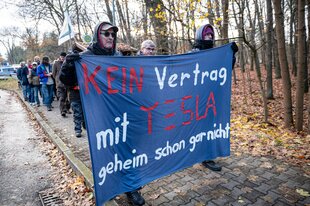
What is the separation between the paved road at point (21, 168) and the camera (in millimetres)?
3811

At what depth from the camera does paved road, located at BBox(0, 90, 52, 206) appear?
12.5 feet

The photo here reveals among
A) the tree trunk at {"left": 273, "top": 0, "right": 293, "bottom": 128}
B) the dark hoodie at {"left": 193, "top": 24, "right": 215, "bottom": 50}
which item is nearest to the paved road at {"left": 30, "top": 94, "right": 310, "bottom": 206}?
the dark hoodie at {"left": 193, "top": 24, "right": 215, "bottom": 50}

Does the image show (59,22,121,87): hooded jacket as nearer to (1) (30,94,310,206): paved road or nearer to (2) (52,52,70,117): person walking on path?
(1) (30,94,310,206): paved road

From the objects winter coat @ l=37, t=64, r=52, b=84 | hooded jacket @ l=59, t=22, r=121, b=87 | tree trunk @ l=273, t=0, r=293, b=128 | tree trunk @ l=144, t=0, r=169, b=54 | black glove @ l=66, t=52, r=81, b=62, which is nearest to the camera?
black glove @ l=66, t=52, r=81, b=62

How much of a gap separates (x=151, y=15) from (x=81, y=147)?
6375 mm

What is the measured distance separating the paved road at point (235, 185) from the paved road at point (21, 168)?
0.95 meters

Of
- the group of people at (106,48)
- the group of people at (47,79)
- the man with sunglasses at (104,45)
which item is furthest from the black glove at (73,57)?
the group of people at (47,79)

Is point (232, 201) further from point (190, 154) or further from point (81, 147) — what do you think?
point (81, 147)

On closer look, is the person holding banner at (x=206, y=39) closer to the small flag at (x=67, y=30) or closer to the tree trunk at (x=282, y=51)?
the tree trunk at (x=282, y=51)

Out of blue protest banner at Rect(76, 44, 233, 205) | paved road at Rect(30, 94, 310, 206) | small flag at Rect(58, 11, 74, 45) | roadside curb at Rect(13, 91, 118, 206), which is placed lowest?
paved road at Rect(30, 94, 310, 206)

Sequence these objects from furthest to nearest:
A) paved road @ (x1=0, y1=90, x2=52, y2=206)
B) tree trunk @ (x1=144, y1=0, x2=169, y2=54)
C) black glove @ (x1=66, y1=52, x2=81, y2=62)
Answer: tree trunk @ (x1=144, y1=0, x2=169, y2=54) → paved road @ (x1=0, y1=90, x2=52, y2=206) → black glove @ (x1=66, y1=52, x2=81, y2=62)

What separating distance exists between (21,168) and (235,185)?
399 centimetres

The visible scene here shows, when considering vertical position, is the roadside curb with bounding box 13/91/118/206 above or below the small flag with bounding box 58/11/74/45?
below

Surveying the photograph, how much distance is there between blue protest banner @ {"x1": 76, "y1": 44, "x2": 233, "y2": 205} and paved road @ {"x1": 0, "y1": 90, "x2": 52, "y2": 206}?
5.51 feet
